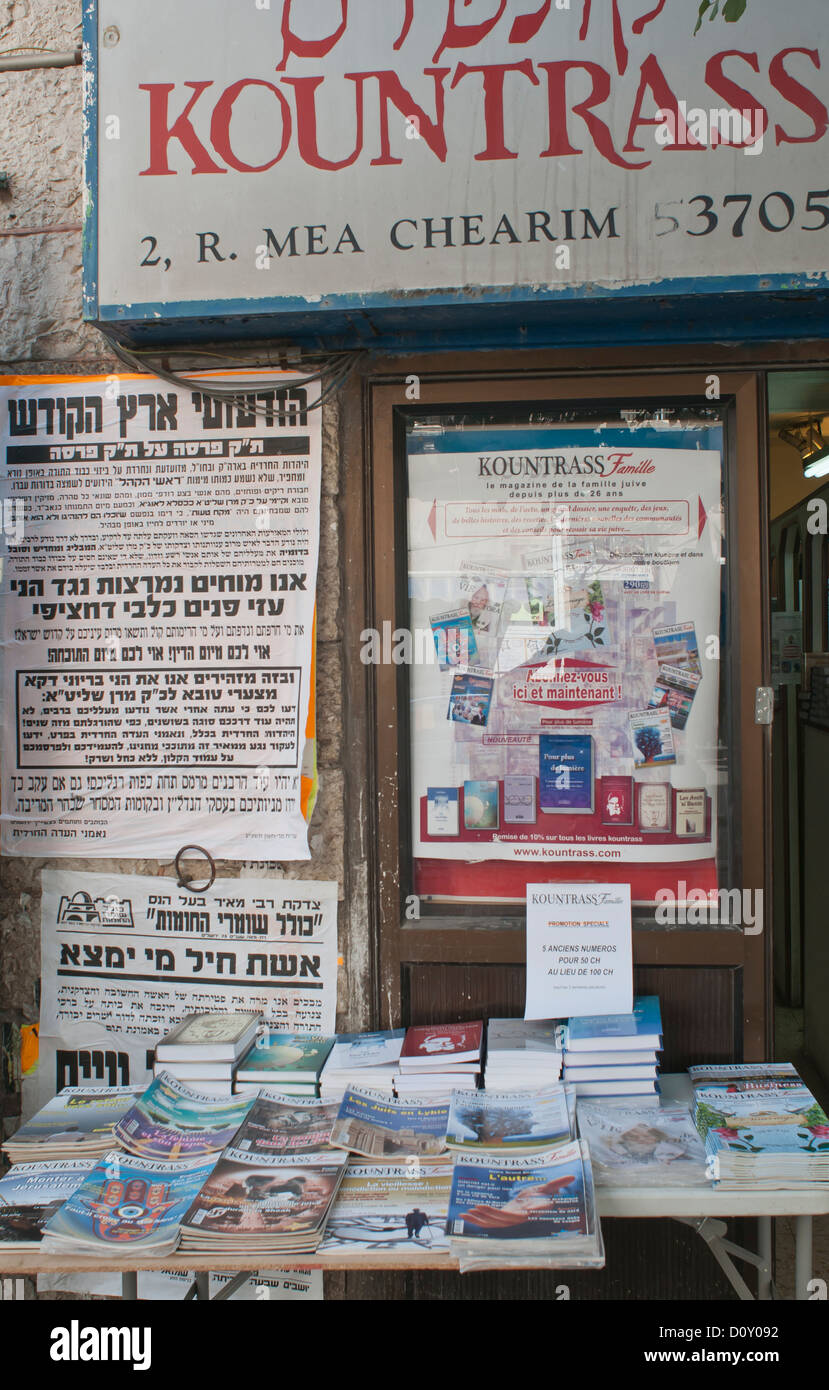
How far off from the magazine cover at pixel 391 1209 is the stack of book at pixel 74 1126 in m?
0.63

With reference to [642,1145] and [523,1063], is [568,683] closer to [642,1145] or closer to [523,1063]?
[523,1063]

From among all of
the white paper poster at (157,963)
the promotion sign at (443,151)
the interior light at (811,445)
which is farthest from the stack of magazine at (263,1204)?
the interior light at (811,445)

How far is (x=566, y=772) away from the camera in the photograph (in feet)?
8.80

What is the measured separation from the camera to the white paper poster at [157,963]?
272cm

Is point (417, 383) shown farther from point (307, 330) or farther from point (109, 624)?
point (109, 624)

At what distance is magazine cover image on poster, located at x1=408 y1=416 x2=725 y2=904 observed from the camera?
264 centimetres

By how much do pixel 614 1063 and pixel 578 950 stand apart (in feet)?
1.03

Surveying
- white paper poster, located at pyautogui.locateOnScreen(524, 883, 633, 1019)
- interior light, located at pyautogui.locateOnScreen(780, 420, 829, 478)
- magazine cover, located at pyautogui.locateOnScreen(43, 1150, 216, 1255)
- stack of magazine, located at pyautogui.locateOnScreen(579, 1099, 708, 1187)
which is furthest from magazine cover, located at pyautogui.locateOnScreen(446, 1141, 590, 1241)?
interior light, located at pyautogui.locateOnScreen(780, 420, 829, 478)

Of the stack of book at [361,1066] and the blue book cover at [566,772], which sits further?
the blue book cover at [566,772]

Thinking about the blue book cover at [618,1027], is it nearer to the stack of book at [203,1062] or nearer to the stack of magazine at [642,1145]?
the stack of magazine at [642,1145]

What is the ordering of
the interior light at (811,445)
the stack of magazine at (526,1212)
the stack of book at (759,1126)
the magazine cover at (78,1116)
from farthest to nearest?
the interior light at (811,445)
the magazine cover at (78,1116)
the stack of book at (759,1126)
the stack of magazine at (526,1212)

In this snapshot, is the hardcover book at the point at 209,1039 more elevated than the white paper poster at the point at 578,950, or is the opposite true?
the white paper poster at the point at 578,950

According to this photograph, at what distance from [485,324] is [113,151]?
1.07m

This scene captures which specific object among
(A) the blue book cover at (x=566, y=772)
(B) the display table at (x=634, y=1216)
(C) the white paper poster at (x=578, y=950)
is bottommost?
(B) the display table at (x=634, y=1216)
